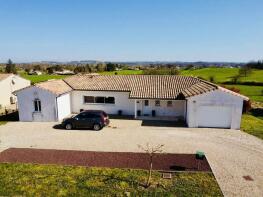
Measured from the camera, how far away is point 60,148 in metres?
18.5

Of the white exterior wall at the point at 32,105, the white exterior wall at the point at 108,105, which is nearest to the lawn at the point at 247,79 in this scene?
the white exterior wall at the point at 108,105

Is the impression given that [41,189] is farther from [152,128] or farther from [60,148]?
[152,128]

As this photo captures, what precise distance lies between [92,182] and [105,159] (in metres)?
3.12

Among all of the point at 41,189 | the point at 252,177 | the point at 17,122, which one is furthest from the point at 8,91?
the point at 252,177

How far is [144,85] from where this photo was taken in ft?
94.3

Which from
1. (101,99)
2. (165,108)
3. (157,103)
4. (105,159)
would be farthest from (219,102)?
(101,99)

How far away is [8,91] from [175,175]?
105 ft

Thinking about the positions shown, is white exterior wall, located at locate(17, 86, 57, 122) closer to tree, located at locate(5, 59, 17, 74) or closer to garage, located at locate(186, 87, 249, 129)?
garage, located at locate(186, 87, 249, 129)

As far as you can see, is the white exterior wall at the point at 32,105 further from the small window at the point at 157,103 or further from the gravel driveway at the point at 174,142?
the small window at the point at 157,103

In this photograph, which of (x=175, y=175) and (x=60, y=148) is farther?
(x=60, y=148)

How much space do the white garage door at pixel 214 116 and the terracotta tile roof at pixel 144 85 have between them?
3040 mm

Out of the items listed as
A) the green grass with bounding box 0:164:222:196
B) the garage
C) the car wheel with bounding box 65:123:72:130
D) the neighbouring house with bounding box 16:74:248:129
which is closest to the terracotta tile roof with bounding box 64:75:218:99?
the neighbouring house with bounding box 16:74:248:129

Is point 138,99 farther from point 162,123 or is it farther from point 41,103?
point 41,103

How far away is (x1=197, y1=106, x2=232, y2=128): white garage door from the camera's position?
914 inches
